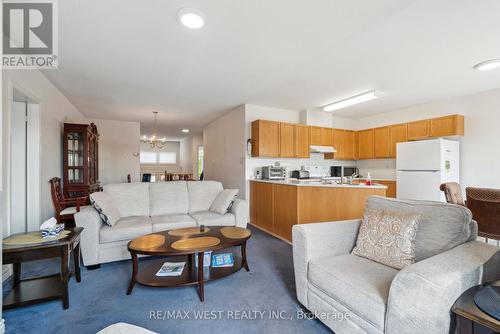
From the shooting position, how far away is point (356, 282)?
1391 millimetres

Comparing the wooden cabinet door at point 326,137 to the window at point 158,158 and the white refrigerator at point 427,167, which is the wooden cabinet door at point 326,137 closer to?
the white refrigerator at point 427,167

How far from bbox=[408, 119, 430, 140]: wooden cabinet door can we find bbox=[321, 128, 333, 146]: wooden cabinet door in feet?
5.20

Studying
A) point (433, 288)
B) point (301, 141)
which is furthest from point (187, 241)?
point (301, 141)

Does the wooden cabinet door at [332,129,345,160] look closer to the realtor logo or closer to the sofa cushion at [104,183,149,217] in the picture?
the sofa cushion at [104,183,149,217]

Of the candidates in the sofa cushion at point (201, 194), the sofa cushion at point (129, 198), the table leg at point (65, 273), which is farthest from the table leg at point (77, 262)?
the sofa cushion at point (201, 194)

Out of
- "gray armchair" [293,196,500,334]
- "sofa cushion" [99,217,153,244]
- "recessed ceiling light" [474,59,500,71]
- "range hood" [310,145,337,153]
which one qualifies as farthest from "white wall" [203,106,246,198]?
"recessed ceiling light" [474,59,500,71]

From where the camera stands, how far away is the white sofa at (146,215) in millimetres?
2520

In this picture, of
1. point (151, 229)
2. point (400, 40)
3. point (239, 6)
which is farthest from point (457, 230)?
point (151, 229)

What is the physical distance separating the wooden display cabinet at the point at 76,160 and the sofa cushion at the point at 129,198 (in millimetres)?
1438

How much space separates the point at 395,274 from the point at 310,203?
6.41 feet

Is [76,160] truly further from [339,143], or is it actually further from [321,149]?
[339,143]

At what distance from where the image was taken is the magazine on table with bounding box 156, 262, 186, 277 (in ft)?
7.25

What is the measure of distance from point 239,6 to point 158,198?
272 cm

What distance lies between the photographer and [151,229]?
2785 mm
